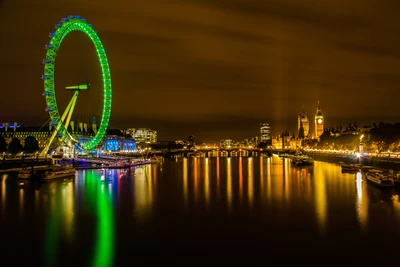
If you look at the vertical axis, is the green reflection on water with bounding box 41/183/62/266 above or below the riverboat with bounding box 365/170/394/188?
below

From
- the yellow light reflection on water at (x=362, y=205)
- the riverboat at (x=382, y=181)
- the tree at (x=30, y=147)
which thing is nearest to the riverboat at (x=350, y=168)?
the yellow light reflection on water at (x=362, y=205)

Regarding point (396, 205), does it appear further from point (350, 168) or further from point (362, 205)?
point (350, 168)

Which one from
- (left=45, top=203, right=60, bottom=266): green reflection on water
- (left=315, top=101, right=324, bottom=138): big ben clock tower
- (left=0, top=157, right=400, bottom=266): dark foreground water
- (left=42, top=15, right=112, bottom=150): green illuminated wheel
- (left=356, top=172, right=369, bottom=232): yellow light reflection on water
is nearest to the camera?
(left=45, top=203, right=60, bottom=266): green reflection on water

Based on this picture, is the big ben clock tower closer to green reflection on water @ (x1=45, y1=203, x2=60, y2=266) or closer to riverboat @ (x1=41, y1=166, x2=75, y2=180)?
riverboat @ (x1=41, y1=166, x2=75, y2=180)

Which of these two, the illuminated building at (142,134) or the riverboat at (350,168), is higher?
the illuminated building at (142,134)

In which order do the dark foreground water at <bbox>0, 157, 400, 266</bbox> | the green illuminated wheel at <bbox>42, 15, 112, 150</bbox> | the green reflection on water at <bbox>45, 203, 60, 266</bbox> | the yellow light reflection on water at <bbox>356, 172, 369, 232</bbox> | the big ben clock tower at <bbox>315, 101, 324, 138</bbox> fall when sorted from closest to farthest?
the green reflection on water at <bbox>45, 203, 60, 266</bbox> → the dark foreground water at <bbox>0, 157, 400, 266</bbox> → the yellow light reflection on water at <bbox>356, 172, 369, 232</bbox> → the green illuminated wheel at <bbox>42, 15, 112, 150</bbox> → the big ben clock tower at <bbox>315, 101, 324, 138</bbox>

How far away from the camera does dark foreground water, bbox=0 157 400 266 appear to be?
41.4 feet

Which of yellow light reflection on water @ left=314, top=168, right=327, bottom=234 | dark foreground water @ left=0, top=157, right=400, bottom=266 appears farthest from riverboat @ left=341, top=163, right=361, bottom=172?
dark foreground water @ left=0, top=157, right=400, bottom=266

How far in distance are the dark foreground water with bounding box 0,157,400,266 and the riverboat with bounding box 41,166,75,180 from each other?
6.04m

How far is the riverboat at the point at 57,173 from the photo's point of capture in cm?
3322

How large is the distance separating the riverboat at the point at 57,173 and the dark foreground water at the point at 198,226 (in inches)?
238

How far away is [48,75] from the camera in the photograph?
37.8 meters

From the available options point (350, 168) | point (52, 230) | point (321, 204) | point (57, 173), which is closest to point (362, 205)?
point (321, 204)

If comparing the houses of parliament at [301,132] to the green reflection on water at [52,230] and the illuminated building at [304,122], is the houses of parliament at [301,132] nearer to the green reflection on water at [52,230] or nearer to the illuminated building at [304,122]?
the illuminated building at [304,122]
